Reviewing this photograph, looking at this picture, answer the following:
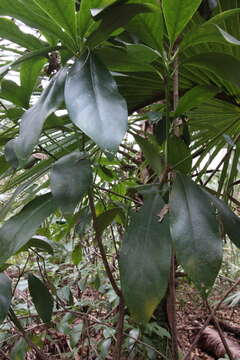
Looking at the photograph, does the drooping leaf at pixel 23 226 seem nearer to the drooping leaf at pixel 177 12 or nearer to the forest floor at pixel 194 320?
the drooping leaf at pixel 177 12

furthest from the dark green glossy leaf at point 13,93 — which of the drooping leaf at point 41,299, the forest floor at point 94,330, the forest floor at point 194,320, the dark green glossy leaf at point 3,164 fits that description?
the forest floor at point 194,320

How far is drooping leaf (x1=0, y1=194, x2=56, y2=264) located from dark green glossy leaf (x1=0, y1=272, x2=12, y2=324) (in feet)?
0.43

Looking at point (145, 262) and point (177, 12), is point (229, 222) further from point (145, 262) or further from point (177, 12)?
point (177, 12)

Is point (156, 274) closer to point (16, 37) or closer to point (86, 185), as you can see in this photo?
point (86, 185)

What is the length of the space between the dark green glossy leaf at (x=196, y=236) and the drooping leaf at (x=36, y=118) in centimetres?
18

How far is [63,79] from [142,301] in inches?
11.1

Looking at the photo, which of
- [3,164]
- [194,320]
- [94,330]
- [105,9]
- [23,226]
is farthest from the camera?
[194,320]

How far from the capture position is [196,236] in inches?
15.7

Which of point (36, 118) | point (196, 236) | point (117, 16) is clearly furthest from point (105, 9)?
point (196, 236)

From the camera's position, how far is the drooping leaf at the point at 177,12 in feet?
1.36

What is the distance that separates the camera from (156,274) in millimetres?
386

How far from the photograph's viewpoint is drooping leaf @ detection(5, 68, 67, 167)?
0.40 meters

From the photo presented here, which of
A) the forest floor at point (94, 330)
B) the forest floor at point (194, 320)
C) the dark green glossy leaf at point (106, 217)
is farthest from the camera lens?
the forest floor at point (194, 320)

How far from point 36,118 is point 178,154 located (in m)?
0.20
